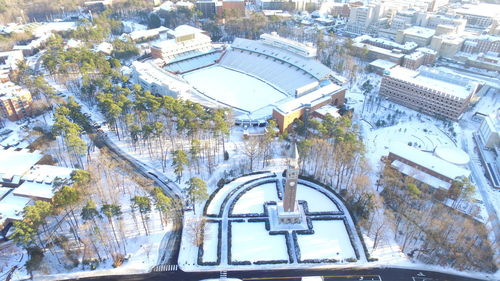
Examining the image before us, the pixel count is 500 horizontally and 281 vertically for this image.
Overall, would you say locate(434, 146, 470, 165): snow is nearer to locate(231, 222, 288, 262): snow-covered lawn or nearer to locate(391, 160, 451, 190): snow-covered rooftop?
locate(391, 160, 451, 190): snow-covered rooftop

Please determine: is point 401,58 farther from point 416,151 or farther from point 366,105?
point 416,151

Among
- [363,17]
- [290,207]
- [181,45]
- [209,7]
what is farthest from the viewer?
[209,7]

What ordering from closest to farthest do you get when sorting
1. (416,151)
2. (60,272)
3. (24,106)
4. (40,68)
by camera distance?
(60,272)
(416,151)
(24,106)
(40,68)

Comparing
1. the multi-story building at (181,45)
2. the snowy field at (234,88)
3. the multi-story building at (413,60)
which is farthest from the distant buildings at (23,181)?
the multi-story building at (413,60)

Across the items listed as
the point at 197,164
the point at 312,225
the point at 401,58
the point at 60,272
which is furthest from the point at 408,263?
the point at 401,58

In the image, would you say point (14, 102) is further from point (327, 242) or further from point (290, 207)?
point (327, 242)

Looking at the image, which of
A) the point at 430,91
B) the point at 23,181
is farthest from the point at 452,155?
the point at 23,181
